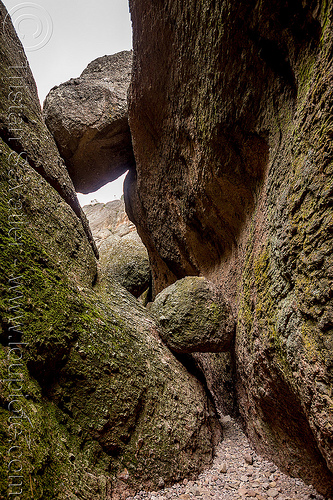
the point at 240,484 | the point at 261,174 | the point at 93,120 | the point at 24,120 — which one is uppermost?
the point at 93,120

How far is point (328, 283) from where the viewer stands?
1895mm

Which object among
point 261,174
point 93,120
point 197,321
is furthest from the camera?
point 93,120

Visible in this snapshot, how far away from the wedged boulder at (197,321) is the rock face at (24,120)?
204 cm

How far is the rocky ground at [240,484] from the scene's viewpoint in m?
2.67

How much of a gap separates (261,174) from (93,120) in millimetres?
4725

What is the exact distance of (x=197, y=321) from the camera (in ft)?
13.6

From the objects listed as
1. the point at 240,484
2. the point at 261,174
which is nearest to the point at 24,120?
the point at 261,174

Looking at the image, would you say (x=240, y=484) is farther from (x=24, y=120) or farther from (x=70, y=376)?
(x=24, y=120)

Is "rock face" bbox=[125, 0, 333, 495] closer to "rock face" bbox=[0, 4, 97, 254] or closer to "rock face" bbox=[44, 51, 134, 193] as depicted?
"rock face" bbox=[44, 51, 134, 193]

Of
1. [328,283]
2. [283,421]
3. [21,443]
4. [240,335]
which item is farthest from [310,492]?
[21,443]

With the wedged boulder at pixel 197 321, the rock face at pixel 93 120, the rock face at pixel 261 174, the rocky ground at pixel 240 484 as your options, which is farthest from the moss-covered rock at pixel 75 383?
the rock face at pixel 93 120

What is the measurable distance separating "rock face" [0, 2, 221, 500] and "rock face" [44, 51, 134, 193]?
231cm

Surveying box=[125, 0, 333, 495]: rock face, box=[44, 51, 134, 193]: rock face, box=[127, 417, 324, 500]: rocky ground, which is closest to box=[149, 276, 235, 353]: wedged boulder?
box=[125, 0, 333, 495]: rock face

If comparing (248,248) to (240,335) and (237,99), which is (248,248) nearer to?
(240,335)
